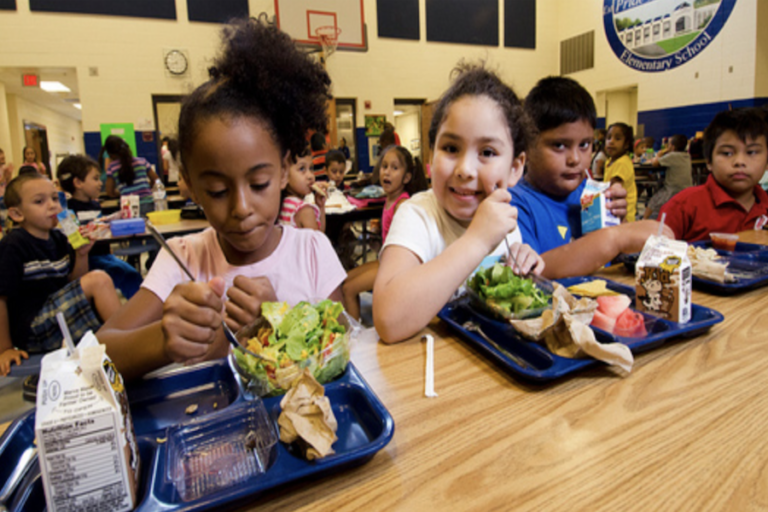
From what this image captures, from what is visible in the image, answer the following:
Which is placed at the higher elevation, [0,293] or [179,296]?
[179,296]

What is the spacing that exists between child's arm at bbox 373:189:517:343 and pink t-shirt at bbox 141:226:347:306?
10.6 inches

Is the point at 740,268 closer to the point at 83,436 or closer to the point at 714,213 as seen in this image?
the point at 714,213

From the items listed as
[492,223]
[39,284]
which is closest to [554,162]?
[492,223]

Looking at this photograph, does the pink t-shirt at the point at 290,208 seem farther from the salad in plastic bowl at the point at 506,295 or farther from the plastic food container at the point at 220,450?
the plastic food container at the point at 220,450

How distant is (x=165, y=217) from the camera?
140 inches

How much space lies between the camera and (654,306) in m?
1.00

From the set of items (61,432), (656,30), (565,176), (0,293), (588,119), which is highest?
(656,30)

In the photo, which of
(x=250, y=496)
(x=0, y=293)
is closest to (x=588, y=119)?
(x=250, y=496)

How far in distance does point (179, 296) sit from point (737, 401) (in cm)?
86

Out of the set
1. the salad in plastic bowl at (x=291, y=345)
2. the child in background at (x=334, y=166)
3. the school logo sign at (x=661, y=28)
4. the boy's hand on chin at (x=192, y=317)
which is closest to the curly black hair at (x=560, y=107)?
the salad in plastic bowl at (x=291, y=345)

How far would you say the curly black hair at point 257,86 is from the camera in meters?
1.01

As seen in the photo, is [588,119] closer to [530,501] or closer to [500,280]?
[500,280]

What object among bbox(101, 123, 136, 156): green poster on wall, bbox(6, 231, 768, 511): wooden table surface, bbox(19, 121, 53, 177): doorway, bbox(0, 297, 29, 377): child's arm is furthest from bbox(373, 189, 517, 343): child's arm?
bbox(19, 121, 53, 177): doorway

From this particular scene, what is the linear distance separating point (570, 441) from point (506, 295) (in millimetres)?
393
